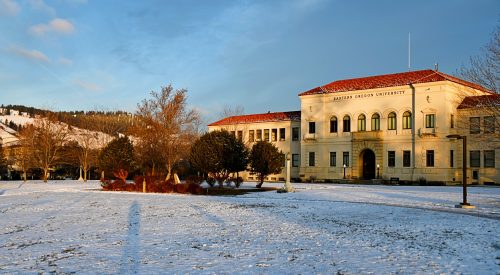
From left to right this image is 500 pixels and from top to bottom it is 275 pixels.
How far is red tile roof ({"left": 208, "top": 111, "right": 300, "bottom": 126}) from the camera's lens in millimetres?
64125

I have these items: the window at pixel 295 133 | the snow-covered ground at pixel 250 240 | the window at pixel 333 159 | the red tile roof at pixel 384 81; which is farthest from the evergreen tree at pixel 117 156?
the snow-covered ground at pixel 250 240

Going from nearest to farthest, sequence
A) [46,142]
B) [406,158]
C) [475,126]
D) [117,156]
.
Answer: [475,126], [117,156], [406,158], [46,142]

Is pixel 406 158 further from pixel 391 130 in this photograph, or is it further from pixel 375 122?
pixel 375 122

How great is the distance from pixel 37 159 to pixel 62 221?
141 ft

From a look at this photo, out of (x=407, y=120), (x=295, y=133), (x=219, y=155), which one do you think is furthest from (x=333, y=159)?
(x=219, y=155)

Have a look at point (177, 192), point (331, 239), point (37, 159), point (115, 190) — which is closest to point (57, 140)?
point (37, 159)

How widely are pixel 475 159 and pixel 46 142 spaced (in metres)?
47.0

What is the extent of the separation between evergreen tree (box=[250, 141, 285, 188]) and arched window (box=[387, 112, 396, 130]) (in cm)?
1758

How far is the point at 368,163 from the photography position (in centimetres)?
5434

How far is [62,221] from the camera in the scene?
1645cm

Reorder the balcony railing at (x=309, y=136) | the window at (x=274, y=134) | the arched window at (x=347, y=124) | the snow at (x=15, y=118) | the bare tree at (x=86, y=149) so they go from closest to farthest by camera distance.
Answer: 1. the arched window at (x=347, y=124)
2. the balcony railing at (x=309, y=136)
3. the bare tree at (x=86, y=149)
4. the window at (x=274, y=134)
5. the snow at (x=15, y=118)

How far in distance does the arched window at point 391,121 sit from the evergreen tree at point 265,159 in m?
17.6

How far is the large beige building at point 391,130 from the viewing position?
1844 inches

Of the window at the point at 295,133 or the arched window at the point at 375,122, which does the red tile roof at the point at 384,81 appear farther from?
the window at the point at 295,133
